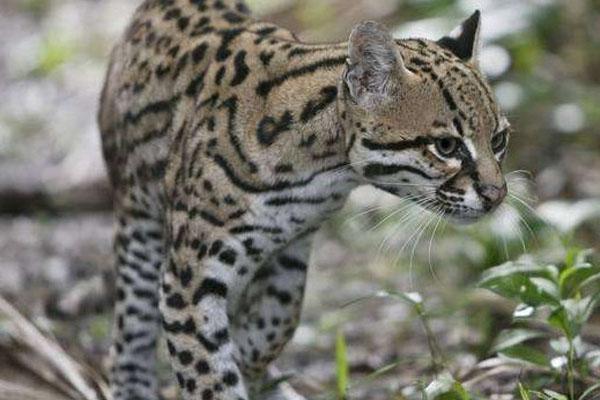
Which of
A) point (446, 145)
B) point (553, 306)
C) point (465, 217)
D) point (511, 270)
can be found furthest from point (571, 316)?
point (446, 145)

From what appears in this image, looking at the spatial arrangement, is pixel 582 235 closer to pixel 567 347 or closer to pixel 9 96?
pixel 567 347

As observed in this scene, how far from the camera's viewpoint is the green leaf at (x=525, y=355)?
19.5 ft

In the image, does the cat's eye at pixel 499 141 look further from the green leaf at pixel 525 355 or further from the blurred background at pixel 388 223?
the green leaf at pixel 525 355

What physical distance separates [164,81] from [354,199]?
14.0 ft

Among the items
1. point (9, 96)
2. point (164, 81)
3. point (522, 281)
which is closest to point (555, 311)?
point (522, 281)

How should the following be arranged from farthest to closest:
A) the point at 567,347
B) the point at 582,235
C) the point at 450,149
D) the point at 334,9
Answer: the point at 334,9 < the point at 582,235 < the point at 567,347 < the point at 450,149

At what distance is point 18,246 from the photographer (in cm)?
1045

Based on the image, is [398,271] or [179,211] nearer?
[179,211]

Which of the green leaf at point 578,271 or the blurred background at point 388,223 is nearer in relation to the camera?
the green leaf at point 578,271

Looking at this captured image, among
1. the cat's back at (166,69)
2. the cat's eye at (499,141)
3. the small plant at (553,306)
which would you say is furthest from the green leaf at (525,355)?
the cat's back at (166,69)

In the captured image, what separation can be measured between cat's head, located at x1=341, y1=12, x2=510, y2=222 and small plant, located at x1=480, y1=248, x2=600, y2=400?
1.12 ft

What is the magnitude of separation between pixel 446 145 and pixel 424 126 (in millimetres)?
119

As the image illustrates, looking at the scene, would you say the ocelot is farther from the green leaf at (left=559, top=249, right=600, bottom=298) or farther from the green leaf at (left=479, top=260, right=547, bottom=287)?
the green leaf at (left=559, top=249, right=600, bottom=298)

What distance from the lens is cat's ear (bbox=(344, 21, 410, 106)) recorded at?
5598 millimetres
